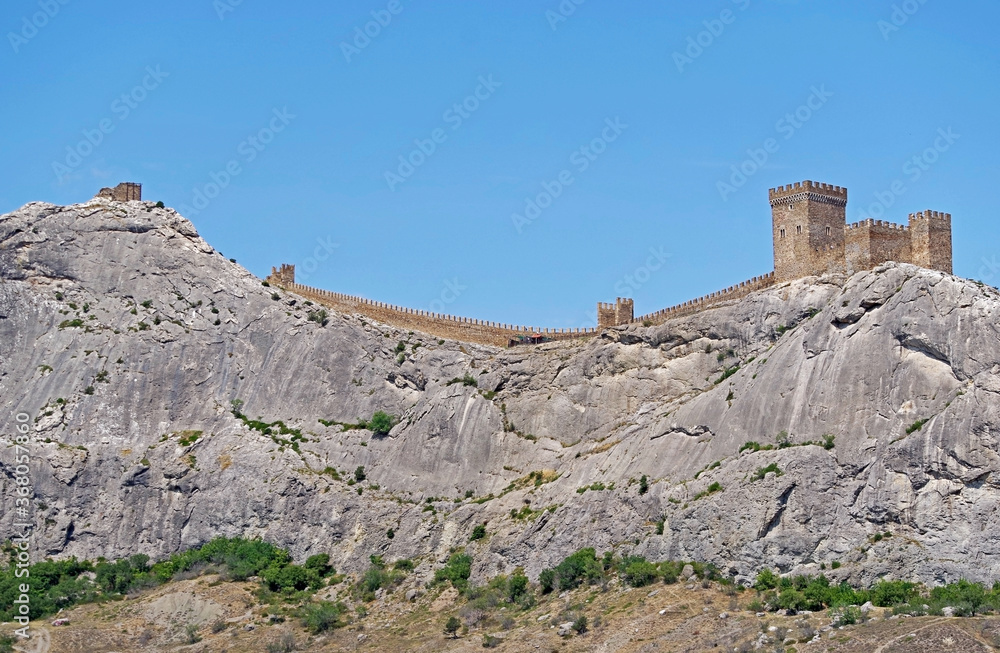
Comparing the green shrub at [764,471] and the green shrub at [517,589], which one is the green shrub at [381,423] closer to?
the green shrub at [517,589]

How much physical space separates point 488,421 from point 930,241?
2418 centimetres

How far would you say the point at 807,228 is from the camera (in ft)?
256

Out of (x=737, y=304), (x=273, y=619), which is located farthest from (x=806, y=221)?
(x=273, y=619)

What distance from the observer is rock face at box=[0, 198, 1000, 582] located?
66.2 metres

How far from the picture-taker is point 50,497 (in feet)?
278

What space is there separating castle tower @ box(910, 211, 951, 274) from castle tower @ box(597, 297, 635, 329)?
1795cm

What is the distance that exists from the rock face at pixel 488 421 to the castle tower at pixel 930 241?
3.80 m

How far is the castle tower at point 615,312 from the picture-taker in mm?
88562

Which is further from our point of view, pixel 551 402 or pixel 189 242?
pixel 189 242

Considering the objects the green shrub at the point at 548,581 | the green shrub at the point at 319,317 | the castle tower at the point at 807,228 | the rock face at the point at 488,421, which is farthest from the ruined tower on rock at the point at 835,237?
the green shrub at the point at 319,317

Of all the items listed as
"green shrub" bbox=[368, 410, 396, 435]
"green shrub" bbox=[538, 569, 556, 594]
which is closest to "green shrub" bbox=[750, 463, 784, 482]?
"green shrub" bbox=[538, 569, 556, 594]

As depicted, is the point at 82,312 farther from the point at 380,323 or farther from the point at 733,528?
the point at 733,528

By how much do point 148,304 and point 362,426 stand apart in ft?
47.5

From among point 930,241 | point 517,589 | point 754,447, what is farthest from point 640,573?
point 930,241
